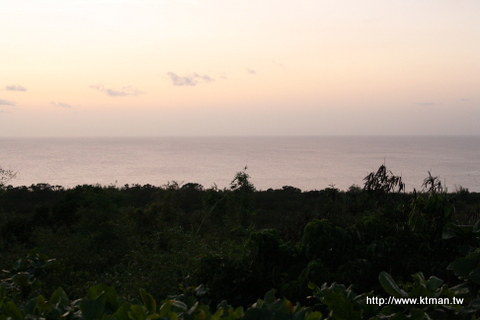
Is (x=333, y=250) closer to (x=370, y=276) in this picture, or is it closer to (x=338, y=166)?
(x=370, y=276)

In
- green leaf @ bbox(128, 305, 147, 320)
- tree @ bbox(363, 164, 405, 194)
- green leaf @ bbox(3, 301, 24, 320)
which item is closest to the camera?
green leaf @ bbox(128, 305, 147, 320)

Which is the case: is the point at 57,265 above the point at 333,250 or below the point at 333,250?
above

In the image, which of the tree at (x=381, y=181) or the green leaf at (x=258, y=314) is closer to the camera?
the green leaf at (x=258, y=314)

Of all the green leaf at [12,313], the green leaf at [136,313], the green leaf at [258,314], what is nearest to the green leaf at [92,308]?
the green leaf at [136,313]

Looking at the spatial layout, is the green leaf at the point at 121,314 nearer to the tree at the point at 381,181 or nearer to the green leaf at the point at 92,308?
the green leaf at the point at 92,308

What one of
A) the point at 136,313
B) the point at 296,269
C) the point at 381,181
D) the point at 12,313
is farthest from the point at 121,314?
the point at 381,181

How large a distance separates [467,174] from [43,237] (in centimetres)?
7231

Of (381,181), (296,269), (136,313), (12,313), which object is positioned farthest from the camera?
(381,181)

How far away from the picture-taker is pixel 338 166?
91625 mm

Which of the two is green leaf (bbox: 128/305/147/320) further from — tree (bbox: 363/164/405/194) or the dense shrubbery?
tree (bbox: 363/164/405/194)

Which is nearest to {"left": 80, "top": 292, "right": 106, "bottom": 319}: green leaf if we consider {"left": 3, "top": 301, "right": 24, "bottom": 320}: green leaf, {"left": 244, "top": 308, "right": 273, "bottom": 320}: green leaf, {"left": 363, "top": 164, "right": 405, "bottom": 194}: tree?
{"left": 3, "top": 301, "right": 24, "bottom": 320}: green leaf

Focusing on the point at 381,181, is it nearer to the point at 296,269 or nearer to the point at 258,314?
the point at 296,269

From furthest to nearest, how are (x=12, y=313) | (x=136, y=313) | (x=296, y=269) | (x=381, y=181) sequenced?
(x=381, y=181) → (x=296, y=269) → (x=12, y=313) → (x=136, y=313)

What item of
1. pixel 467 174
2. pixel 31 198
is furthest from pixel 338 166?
pixel 31 198
